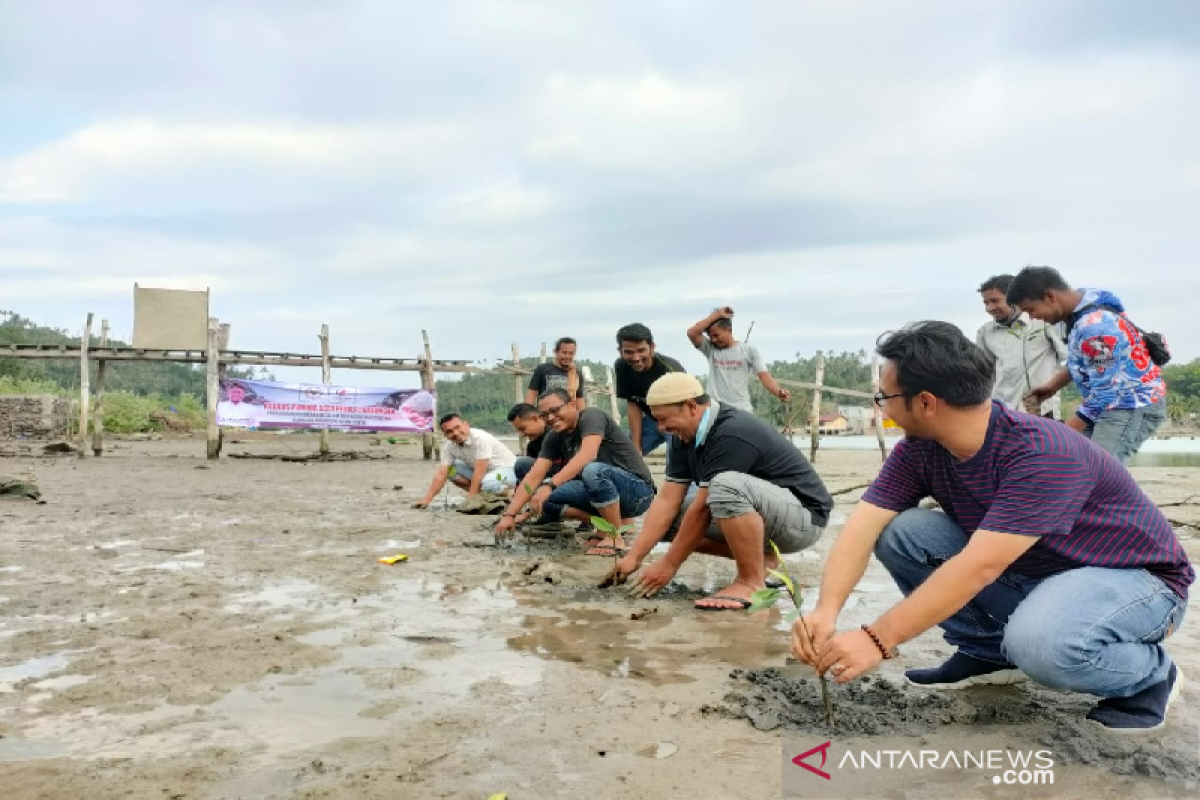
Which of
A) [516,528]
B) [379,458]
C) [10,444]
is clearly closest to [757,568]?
[516,528]

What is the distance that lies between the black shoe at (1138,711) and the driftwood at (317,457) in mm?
13566

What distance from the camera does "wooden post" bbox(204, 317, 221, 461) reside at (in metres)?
14.0

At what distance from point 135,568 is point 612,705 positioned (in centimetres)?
326

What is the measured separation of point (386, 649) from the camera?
3152 mm

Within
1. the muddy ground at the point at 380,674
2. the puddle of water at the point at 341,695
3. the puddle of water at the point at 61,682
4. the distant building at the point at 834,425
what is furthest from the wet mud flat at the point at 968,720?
the distant building at the point at 834,425

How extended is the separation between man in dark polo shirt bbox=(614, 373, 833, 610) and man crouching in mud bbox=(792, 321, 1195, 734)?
1.37m

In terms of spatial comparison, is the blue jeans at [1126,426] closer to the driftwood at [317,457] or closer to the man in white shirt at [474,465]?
the man in white shirt at [474,465]

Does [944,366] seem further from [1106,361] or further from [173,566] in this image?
[173,566]

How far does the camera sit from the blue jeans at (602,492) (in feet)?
17.8

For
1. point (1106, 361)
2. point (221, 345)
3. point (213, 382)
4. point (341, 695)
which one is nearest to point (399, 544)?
point (341, 695)

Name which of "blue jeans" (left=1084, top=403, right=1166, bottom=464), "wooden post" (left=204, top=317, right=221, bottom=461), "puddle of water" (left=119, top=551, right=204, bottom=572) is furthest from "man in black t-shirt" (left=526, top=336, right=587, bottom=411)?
"wooden post" (left=204, top=317, right=221, bottom=461)

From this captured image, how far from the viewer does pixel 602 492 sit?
17.8 ft

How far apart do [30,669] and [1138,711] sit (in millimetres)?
3305

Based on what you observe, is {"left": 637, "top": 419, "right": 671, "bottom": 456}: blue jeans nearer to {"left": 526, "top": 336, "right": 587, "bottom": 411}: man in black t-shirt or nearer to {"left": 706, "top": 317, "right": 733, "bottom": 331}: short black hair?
{"left": 706, "top": 317, "right": 733, "bottom": 331}: short black hair
